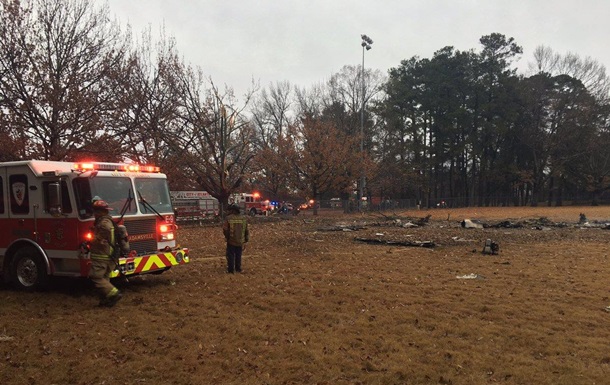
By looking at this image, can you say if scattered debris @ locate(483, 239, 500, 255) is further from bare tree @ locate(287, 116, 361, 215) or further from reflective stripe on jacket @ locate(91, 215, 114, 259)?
bare tree @ locate(287, 116, 361, 215)

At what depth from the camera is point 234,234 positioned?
10.2 meters

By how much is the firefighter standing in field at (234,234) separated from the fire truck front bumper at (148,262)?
129 cm

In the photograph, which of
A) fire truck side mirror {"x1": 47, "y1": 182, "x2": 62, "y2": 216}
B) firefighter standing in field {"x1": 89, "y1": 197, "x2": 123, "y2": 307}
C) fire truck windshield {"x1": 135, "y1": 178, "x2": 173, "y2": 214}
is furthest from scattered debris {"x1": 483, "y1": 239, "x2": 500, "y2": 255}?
fire truck side mirror {"x1": 47, "y1": 182, "x2": 62, "y2": 216}

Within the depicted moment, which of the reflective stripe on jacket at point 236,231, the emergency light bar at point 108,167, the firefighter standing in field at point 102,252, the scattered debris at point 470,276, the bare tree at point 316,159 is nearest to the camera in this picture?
the firefighter standing in field at point 102,252

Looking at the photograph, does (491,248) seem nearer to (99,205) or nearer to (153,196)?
(153,196)

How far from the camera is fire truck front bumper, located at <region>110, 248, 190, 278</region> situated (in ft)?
25.4

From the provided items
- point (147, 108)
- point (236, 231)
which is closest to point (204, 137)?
point (147, 108)

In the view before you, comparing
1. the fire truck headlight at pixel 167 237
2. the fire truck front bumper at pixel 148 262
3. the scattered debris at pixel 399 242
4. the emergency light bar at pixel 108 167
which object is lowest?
the scattered debris at pixel 399 242

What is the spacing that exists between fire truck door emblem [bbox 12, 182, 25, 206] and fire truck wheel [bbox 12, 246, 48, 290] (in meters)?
0.95

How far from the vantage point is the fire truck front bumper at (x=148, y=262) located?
7750 millimetres

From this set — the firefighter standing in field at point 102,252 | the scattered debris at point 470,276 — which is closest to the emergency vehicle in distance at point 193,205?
the firefighter standing in field at point 102,252

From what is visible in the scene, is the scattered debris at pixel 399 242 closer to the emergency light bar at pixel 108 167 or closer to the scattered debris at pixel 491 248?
the scattered debris at pixel 491 248

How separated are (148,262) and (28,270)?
91.5 inches

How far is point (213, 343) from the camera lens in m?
5.58
